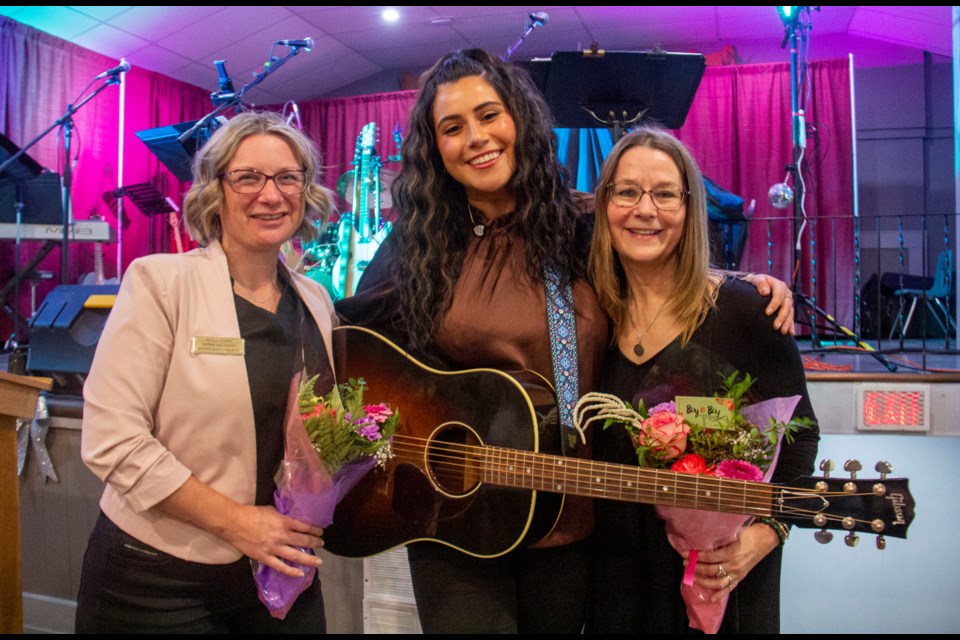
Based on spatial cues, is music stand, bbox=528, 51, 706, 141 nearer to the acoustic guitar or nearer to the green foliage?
the acoustic guitar

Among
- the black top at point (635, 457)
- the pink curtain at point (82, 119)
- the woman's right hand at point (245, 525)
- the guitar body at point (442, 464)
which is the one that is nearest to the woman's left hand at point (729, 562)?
the black top at point (635, 457)

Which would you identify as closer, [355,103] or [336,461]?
[336,461]

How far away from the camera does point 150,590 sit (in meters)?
1.44

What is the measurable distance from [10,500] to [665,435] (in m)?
1.53

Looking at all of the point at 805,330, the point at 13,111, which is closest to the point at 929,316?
the point at 805,330

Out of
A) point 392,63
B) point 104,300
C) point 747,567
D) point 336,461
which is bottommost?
point 747,567

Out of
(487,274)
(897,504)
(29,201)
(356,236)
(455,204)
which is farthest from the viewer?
(29,201)

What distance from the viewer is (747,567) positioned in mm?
1418

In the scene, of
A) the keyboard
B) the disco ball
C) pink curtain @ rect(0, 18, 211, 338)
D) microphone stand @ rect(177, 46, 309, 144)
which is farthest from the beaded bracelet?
pink curtain @ rect(0, 18, 211, 338)

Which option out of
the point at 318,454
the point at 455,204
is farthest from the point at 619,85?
the point at 318,454

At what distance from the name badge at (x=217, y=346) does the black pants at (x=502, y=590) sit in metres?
0.64

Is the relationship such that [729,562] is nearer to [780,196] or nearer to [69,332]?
[69,332]

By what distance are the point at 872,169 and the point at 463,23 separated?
16.8 ft

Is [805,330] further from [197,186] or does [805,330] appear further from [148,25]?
[148,25]
